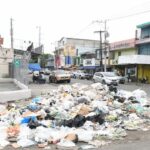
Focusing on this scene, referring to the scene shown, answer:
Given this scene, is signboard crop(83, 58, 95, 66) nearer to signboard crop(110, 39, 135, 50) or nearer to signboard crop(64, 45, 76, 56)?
signboard crop(110, 39, 135, 50)

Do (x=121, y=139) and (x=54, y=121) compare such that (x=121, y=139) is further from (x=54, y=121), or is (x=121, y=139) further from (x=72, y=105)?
(x=72, y=105)

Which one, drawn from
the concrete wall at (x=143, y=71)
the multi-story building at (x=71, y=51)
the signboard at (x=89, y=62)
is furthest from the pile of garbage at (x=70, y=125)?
the multi-story building at (x=71, y=51)

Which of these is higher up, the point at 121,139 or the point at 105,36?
the point at 105,36

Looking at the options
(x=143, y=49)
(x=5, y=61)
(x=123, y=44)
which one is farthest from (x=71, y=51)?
(x=5, y=61)

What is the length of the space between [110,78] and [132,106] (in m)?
22.4

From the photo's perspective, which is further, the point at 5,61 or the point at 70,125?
the point at 5,61

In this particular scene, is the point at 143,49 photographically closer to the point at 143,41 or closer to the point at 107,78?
the point at 143,41

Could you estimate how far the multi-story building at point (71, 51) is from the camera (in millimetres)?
88431

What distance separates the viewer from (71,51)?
91.5 metres

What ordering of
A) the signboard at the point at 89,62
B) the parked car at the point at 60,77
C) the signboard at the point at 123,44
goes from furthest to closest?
the signboard at the point at 89,62 < the signboard at the point at 123,44 < the parked car at the point at 60,77

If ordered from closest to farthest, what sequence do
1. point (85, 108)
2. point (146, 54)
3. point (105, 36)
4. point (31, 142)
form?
1. point (31, 142)
2. point (85, 108)
3. point (146, 54)
4. point (105, 36)

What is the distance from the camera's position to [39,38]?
87.4m

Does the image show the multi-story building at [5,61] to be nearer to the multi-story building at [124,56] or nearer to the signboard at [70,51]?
the multi-story building at [124,56]

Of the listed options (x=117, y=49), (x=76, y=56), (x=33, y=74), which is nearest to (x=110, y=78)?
(x=33, y=74)
